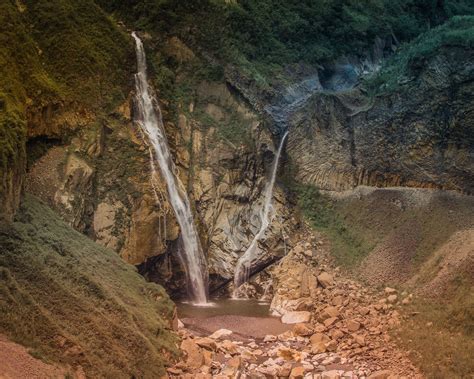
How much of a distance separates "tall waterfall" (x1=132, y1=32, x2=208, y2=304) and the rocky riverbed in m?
3.13

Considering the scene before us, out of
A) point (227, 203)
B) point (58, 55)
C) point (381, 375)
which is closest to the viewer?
point (381, 375)

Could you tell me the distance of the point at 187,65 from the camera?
2889 cm

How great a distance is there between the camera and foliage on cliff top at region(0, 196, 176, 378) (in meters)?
11.3

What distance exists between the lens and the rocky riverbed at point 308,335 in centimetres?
1494

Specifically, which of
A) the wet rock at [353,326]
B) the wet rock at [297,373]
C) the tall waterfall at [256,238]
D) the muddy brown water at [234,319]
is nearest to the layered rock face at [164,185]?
the tall waterfall at [256,238]

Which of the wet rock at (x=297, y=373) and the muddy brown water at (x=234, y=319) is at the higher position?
the wet rock at (x=297, y=373)

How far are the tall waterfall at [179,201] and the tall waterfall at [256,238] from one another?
6.28ft

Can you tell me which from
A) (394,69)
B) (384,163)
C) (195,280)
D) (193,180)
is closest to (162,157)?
(193,180)

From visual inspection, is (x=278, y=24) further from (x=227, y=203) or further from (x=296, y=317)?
(x=296, y=317)

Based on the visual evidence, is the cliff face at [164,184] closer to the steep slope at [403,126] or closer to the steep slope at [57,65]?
the steep slope at [57,65]

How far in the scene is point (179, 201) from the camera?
2359 cm

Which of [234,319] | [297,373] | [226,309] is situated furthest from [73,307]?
[226,309]

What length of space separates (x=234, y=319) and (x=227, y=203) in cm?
736

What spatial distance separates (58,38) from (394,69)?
18602 millimetres
